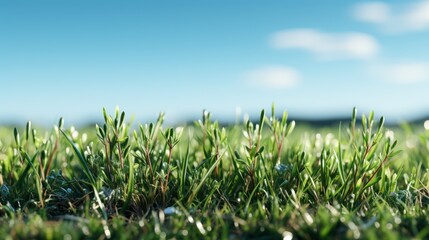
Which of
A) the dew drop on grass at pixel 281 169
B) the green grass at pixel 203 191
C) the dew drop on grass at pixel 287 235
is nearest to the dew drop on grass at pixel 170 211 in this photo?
the green grass at pixel 203 191

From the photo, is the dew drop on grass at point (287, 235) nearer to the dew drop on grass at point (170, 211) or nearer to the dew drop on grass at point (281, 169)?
the dew drop on grass at point (170, 211)

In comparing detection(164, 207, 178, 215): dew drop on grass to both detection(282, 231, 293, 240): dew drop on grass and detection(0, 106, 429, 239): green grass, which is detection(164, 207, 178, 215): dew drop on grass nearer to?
detection(0, 106, 429, 239): green grass

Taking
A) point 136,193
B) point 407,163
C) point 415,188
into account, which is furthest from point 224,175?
point 407,163

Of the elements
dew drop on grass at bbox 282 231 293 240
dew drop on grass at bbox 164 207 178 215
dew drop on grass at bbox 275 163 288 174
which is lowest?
dew drop on grass at bbox 164 207 178 215

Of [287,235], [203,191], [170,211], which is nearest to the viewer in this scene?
[287,235]

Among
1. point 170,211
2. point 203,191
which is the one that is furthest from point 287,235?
point 203,191

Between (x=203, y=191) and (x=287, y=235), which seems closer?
(x=287, y=235)

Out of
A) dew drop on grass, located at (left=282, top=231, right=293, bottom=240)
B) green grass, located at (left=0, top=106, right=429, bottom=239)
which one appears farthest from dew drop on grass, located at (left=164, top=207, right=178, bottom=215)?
dew drop on grass, located at (left=282, top=231, right=293, bottom=240)

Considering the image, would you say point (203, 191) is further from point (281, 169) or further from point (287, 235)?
point (287, 235)

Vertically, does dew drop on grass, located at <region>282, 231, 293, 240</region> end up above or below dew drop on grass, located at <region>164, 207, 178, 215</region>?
above

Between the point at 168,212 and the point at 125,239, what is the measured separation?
45 cm

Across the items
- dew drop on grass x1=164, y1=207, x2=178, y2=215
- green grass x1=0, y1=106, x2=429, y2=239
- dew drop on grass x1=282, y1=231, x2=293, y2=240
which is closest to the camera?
dew drop on grass x1=282, y1=231, x2=293, y2=240

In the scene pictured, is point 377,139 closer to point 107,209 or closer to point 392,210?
point 392,210

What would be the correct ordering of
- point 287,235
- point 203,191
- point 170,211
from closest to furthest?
point 287,235 → point 170,211 → point 203,191
